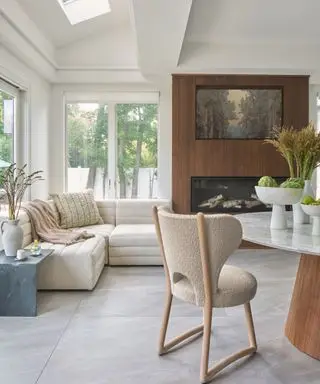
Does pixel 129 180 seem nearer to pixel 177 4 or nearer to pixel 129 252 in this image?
pixel 129 252

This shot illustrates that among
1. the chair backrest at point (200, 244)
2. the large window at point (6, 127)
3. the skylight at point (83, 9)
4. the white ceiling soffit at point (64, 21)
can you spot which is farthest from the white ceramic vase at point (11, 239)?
the skylight at point (83, 9)

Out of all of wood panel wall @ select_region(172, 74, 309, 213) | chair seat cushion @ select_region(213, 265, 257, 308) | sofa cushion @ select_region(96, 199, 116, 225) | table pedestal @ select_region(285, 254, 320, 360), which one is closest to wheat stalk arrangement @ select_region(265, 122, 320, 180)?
table pedestal @ select_region(285, 254, 320, 360)

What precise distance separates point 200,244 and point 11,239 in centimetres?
196

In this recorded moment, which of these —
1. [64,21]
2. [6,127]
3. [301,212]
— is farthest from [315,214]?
[64,21]

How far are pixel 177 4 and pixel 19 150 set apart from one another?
277 centimetres

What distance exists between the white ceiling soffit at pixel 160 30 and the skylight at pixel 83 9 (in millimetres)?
763

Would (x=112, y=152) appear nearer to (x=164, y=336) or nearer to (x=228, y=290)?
(x=164, y=336)

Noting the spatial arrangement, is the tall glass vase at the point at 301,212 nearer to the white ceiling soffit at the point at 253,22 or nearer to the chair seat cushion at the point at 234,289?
the chair seat cushion at the point at 234,289

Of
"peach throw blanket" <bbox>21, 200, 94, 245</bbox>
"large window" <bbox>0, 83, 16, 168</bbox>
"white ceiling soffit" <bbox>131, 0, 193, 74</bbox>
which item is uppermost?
"white ceiling soffit" <bbox>131, 0, 193, 74</bbox>

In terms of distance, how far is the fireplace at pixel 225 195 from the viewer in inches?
243

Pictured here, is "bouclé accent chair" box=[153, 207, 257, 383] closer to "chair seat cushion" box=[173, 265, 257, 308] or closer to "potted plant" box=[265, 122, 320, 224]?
"chair seat cushion" box=[173, 265, 257, 308]

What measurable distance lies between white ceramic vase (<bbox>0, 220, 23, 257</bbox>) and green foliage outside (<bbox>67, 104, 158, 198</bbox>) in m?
2.79

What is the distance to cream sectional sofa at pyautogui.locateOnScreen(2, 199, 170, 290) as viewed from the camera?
4047 mm

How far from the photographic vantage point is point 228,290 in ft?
8.08
